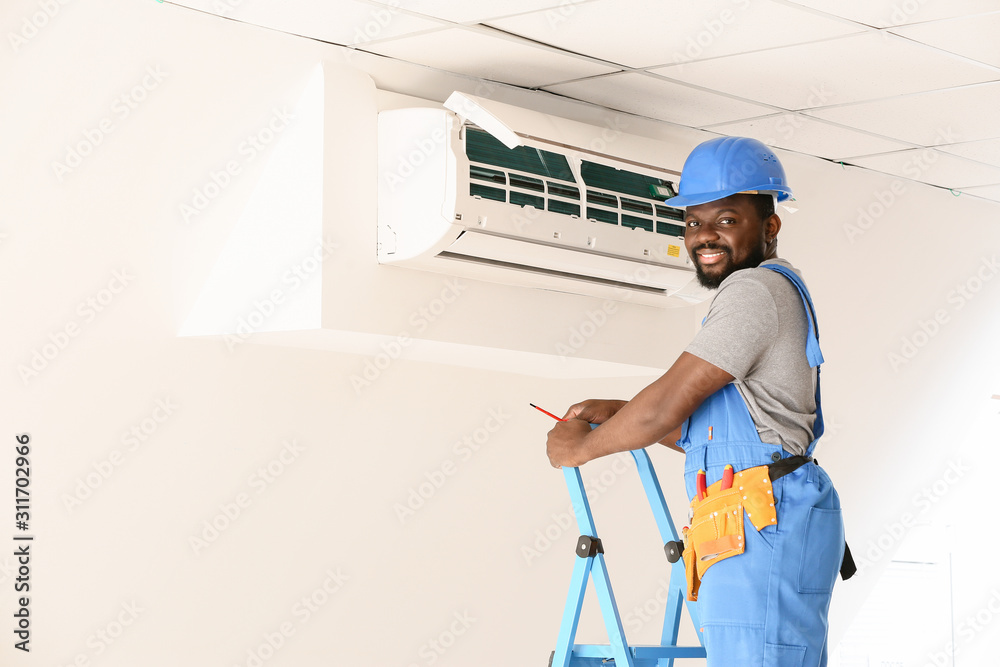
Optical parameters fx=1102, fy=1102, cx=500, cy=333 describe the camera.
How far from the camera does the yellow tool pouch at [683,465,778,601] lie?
1.85 metres

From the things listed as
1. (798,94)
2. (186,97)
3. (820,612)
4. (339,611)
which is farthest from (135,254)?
(798,94)

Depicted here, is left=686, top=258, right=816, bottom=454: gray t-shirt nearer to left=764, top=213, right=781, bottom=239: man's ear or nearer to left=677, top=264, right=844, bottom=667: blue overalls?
left=677, top=264, right=844, bottom=667: blue overalls

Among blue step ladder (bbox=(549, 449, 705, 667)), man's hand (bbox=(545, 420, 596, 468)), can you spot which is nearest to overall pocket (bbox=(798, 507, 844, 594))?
blue step ladder (bbox=(549, 449, 705, 667))

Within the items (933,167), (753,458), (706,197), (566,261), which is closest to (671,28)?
(566,261)

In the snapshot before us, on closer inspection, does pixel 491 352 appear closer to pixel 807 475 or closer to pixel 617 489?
pixel 617 489

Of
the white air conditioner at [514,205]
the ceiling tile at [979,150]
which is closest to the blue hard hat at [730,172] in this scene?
the white air conditioner at [514,205]

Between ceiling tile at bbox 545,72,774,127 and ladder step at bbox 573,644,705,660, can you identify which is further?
ceiling tile at bbox 545,72,774,127

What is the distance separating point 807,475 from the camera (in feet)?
6.17

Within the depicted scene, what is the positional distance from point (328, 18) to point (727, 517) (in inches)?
66.4

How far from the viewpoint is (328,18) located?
283cm

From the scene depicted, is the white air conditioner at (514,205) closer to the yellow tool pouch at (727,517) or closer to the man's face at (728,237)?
the man's face at (728,237)

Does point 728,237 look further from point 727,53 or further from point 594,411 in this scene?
point 727,53

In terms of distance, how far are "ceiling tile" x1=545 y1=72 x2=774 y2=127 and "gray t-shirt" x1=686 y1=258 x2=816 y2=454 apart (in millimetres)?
1496

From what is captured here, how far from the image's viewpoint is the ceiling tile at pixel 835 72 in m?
3.02
